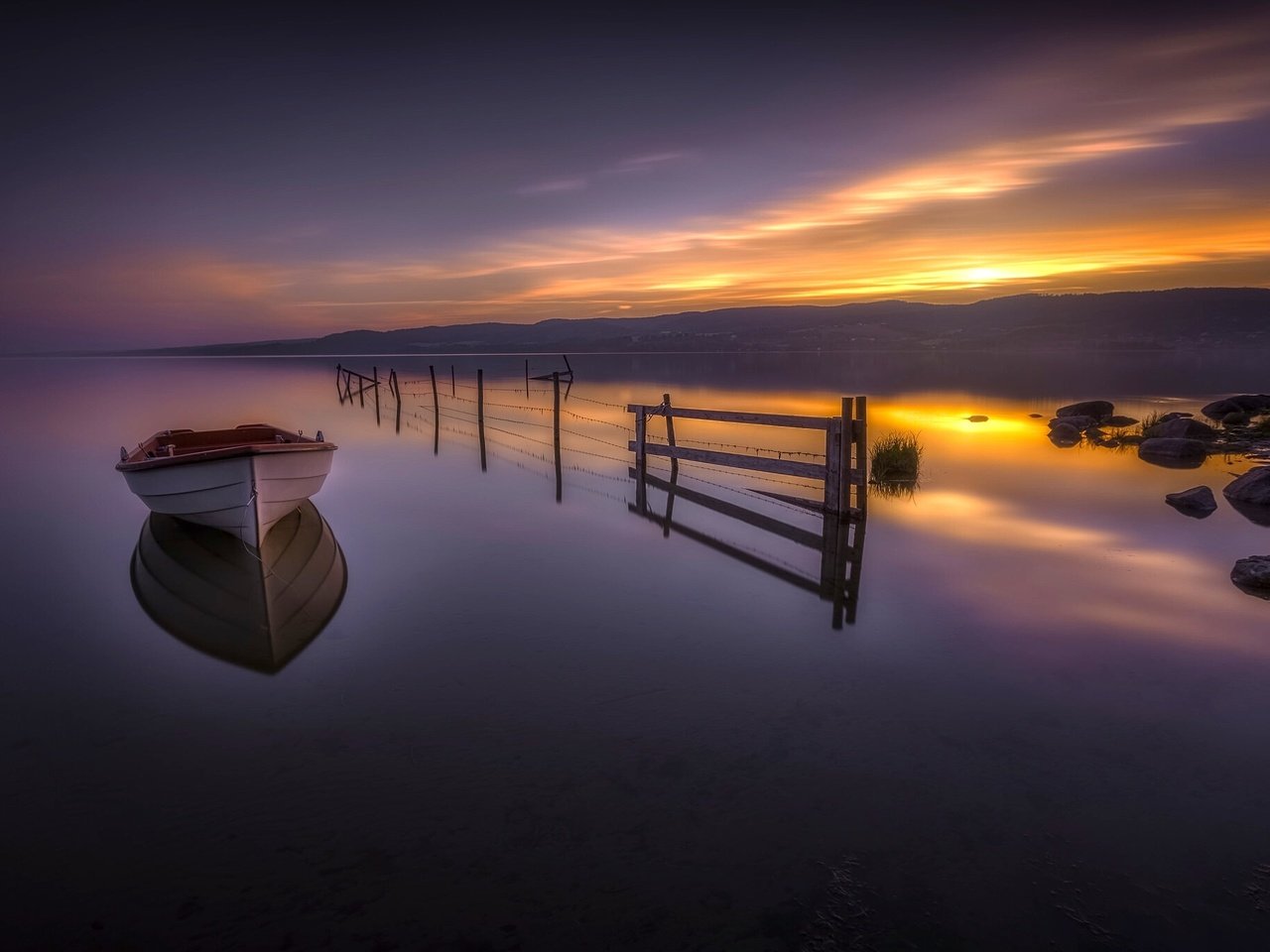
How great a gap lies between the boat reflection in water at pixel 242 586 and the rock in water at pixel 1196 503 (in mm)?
16717

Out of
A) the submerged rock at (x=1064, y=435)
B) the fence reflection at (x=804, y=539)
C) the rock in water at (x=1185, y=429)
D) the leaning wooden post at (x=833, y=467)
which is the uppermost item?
the leaning wooden post at (x=833, y=467)

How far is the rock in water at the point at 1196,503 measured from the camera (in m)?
14.8

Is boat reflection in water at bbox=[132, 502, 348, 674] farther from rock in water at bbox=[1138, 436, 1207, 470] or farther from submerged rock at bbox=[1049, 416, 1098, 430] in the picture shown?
submerged rock at bbox=[1049, 416, 1098, 430]

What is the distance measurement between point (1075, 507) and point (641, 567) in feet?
34.4

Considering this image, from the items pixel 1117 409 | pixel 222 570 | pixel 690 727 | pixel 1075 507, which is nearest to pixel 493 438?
pixel 222 570

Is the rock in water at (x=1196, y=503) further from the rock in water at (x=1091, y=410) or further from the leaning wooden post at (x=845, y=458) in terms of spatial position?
the rock in water at (x=1091, y=410)

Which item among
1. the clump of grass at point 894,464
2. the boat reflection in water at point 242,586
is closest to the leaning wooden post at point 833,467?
the clump of grass at point 894,464

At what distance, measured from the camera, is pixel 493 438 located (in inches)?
1188

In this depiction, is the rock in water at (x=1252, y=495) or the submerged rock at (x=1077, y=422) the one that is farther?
the submerged rock at (x=1077, y=422)

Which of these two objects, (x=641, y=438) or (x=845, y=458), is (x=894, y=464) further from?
(x=641, y=438)

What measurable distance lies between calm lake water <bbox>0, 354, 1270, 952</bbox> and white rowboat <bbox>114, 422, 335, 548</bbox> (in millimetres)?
1562

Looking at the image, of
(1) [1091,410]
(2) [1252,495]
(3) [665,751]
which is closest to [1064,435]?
(1) [1091,410]

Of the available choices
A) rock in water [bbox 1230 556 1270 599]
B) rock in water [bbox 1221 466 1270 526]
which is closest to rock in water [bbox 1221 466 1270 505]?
rock in water [bbox 1221 466 1270 526]

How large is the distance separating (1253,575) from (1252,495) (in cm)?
652
